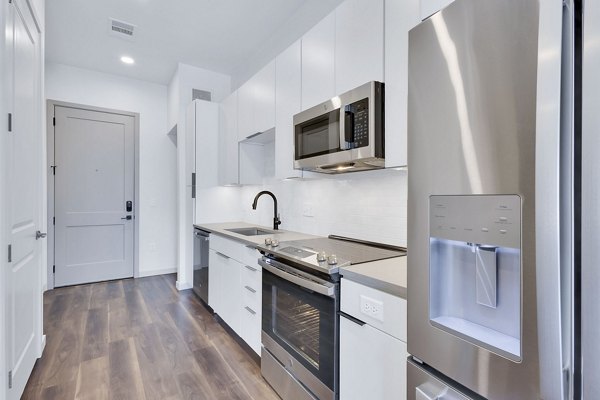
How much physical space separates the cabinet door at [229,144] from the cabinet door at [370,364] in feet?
7.52

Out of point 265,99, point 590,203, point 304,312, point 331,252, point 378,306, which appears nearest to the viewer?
point 590,203

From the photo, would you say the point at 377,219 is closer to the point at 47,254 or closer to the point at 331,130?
the point at 331,130

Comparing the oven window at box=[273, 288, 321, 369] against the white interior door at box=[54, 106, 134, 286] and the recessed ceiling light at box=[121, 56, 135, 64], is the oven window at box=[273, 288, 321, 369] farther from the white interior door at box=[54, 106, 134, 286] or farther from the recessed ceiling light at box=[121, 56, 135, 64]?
the recessed ceiling light at box=[121, 56, 135, 64]

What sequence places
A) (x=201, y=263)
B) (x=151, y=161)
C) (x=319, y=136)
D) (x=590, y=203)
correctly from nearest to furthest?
(x=590, y=203)
(x=319, y=136)
(x=201, y=263)
(x=151, y=161)

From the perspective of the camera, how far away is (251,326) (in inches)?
86.9

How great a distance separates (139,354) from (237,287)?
0.90 m

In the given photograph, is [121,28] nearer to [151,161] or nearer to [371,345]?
[151,161]

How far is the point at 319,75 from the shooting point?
197 centimetres

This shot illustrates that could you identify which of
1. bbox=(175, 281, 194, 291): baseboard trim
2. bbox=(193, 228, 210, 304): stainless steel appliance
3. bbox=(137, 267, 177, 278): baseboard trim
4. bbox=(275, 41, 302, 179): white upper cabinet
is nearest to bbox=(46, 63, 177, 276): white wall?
bbox=(137, 267, 177, 278): baseboard trim

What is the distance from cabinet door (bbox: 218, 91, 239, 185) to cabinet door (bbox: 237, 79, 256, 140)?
0.38ft

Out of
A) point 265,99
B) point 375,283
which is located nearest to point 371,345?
point 375,283

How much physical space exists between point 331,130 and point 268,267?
2.99ft

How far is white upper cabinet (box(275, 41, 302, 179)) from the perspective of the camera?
7.18 feet

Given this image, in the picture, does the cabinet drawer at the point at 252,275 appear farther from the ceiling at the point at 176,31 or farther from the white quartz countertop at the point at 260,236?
the ceiling at the point at 176,31
